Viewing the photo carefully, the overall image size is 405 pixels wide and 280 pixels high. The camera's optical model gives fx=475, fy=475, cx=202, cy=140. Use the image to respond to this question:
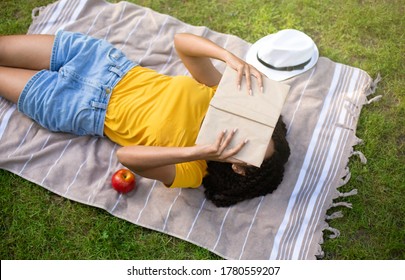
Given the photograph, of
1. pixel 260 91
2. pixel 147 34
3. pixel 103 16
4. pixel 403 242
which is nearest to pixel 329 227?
pixel 403 242

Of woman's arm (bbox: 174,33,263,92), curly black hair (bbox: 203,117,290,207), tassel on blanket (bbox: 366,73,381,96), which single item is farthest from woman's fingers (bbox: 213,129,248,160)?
tassel on blanket (bbox: 366,73,381,96)

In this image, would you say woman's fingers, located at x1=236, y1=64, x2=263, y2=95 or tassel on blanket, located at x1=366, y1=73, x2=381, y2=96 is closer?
woman's fingers, located at x1=236, y1=64, x2=263, y2=95

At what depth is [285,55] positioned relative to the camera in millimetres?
3727

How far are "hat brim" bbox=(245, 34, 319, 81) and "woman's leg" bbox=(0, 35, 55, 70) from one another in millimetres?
1572

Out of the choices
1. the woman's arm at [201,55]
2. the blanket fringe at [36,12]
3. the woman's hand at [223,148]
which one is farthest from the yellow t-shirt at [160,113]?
the blanket fringe at [36,12]

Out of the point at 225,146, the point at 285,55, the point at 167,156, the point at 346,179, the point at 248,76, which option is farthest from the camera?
the point at 285,55

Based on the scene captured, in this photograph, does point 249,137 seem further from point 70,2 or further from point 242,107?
point 70,2

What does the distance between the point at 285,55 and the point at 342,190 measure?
1128mm

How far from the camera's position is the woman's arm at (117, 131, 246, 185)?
8.06 ft

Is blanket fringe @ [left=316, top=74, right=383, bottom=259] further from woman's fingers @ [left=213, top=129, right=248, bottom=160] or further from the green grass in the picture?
woman's fingers @ [left=213, top=129, right=248, bottom=160]

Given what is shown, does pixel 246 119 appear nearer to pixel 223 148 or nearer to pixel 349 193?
pixel 223 148

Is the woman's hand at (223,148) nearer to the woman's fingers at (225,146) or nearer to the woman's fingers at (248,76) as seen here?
the woman's fingers at (225,146)

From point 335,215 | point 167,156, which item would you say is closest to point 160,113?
point 167,156

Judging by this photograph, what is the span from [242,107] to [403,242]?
1.66 metres
